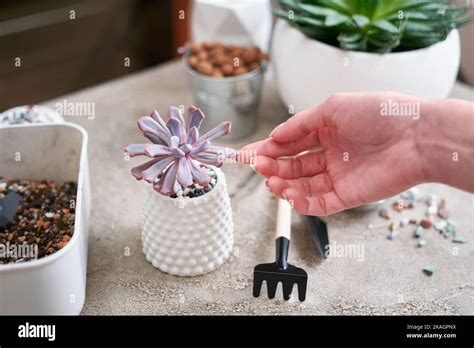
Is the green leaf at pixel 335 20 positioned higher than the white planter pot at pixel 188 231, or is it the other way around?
the green leaf at pixel 335 20

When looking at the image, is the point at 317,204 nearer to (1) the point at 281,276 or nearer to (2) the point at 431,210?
(1) the point at 281,276

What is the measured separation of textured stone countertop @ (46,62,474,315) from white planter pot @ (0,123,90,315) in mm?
64

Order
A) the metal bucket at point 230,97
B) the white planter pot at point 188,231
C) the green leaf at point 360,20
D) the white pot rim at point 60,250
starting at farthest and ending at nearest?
1. the metal bucket at point 230,97
2. the green leaf at point 360,20
3. the white planter pot at point 188,231
4. the white pot rim at point 60,250

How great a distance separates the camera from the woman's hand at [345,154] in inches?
28.9

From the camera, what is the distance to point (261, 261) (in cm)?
81

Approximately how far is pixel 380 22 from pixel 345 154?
211 millimetres

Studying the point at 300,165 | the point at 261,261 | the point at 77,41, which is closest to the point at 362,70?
the point at 300,165

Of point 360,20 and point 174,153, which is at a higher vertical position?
point 360,20

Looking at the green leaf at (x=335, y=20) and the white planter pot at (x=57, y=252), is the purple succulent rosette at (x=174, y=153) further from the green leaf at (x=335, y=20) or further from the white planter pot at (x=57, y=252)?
the green leaf at (x=335, y=20)

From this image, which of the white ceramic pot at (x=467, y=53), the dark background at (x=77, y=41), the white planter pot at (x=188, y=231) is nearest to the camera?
the white planter pot at (x=188, y=231)

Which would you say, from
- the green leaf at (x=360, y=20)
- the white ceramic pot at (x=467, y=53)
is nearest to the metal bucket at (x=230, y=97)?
the green leaf at (x=360, y=20)

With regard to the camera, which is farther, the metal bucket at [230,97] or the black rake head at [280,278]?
the metal bucket at [230,97]

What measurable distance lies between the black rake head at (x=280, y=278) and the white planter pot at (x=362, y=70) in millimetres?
297
